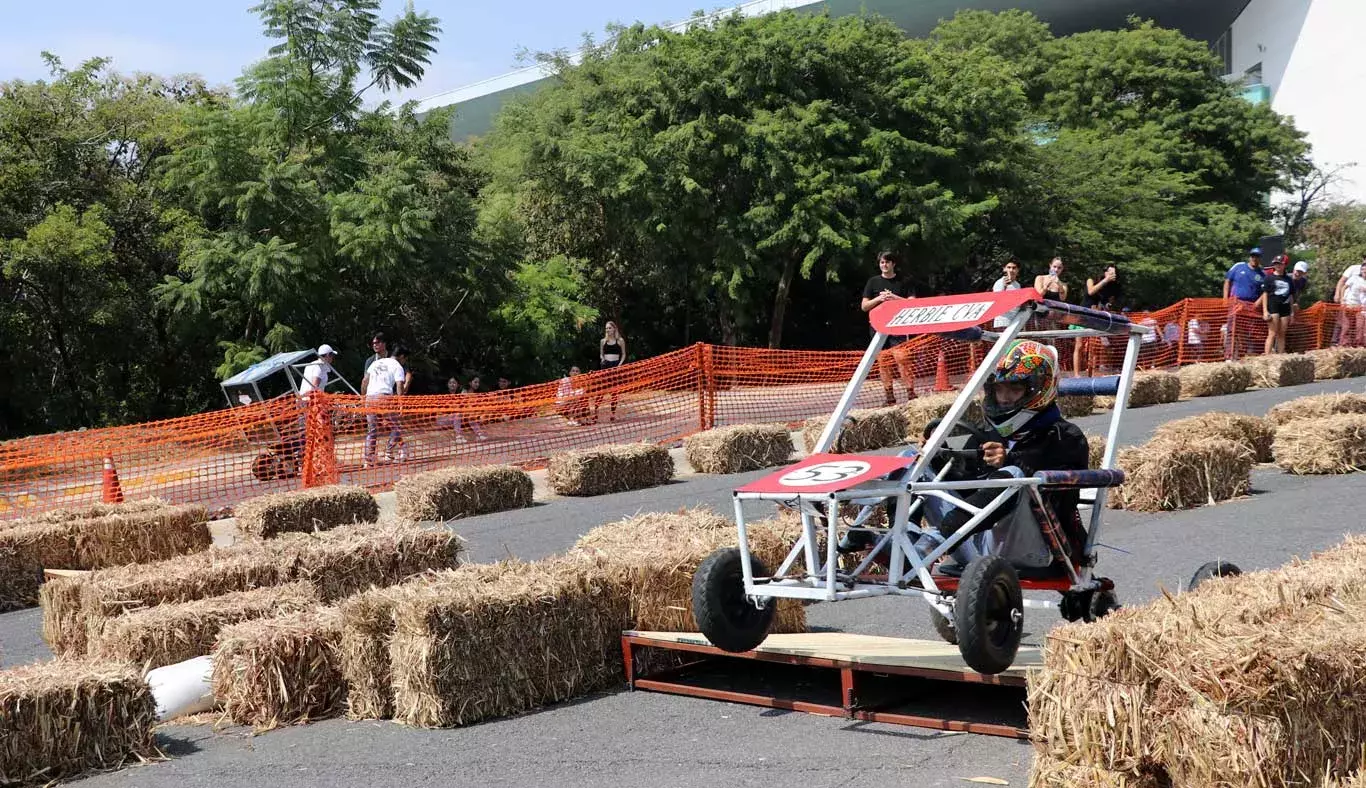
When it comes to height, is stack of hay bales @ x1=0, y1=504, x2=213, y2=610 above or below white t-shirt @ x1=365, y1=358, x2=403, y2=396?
below

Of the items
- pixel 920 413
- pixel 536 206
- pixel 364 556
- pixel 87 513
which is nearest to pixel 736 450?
pixel 920 413

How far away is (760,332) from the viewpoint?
38.2 metres

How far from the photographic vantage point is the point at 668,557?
703 centimetres

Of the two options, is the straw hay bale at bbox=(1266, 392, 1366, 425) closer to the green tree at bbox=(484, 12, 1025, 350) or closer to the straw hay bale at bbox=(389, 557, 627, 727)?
the straw hay bale at bbox=(389, 557, 627, 727)

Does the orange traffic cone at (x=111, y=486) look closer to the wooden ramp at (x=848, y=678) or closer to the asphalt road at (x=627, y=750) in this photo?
the asphalt road at (x=627, y=750)

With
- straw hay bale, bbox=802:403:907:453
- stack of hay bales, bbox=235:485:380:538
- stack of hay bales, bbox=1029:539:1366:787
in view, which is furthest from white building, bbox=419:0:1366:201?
stack of hay bales, bbox=1029:539:1366:787

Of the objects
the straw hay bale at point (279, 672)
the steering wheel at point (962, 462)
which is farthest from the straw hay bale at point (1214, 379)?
the straw hay bale at point (279, 672)

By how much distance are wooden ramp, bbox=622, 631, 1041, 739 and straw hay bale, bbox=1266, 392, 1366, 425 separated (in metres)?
8.18

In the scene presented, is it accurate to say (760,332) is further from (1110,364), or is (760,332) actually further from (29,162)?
(29,162)

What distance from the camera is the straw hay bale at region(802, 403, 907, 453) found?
1619 centimetres

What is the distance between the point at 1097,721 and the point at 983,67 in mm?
35530

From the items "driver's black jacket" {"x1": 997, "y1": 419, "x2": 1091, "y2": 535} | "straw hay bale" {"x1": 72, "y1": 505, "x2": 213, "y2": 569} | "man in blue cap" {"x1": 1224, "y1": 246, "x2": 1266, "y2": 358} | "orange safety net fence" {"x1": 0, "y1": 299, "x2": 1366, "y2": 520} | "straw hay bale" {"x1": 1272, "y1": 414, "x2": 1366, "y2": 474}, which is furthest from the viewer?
"man in blue cap" {"x1": 1224, "y1": 246, "x2": 1266, "y2": 358}

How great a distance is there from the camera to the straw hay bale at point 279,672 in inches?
257

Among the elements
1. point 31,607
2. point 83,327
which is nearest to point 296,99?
point 83,327
